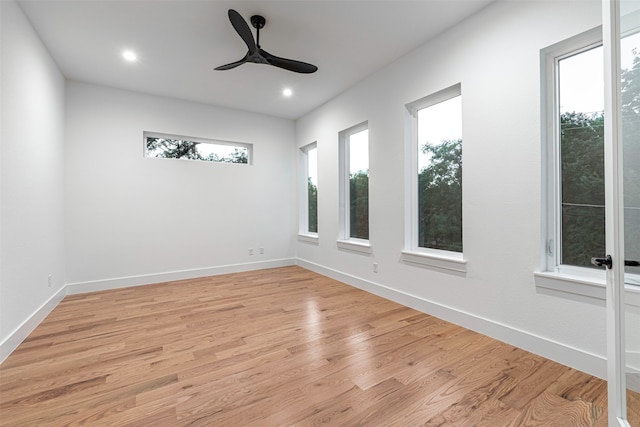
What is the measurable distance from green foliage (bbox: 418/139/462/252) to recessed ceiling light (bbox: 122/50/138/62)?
130 inches

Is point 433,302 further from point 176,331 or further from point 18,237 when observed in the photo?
point 18,237

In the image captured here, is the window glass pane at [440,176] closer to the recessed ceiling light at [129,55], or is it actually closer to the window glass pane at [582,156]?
the window glass pane at [582,156]

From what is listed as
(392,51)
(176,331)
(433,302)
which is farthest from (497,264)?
(176,331)

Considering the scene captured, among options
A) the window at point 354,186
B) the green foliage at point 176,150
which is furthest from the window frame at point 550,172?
the green foliage at point 176,150

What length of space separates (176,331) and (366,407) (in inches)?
71.0

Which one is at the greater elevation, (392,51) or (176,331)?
(392,51)

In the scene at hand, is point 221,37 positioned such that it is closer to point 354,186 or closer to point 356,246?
point 354,186

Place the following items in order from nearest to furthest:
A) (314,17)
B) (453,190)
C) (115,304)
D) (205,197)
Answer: (314,17), (453,190), (115,304), (205,197)

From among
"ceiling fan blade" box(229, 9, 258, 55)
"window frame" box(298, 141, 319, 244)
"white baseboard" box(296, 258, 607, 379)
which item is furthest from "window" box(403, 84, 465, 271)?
"window frame" box(298, 141, 319, 244)

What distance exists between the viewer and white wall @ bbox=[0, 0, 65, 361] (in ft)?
6.85

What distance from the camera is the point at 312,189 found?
16.8 ft

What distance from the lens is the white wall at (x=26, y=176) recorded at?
2088 millimetres

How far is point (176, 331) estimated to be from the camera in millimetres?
2473

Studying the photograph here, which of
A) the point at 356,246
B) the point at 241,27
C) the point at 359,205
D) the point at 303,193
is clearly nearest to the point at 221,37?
the point at 241,27
